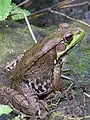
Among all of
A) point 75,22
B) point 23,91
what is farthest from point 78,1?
point 23,91

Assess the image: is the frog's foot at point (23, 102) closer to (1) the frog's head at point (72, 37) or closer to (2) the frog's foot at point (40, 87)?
(2) the frog's foot at point (40, 87)

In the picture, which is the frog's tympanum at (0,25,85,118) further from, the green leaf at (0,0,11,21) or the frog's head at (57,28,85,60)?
the green leaf at (0,0,11,21)

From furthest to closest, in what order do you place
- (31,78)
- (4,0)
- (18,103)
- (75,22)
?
(75,22) < (4,0) < (31,78) < (18,103)

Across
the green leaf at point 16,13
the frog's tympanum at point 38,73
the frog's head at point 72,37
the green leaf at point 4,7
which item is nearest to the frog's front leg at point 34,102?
the frog's tympanum at point 38,73

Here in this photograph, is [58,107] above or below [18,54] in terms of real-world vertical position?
below

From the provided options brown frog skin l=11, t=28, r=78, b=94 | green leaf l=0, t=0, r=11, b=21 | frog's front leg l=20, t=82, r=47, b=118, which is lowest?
frog's front leg l=20, t=82, r=47, b=118

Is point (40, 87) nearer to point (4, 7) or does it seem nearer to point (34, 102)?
point (34, 102)

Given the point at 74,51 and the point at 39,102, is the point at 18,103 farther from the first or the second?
the point at 74,51

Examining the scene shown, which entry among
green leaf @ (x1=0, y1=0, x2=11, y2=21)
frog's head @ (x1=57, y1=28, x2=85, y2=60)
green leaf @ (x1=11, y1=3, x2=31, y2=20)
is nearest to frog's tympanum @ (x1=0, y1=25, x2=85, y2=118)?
frog's head @ (x1=57, y1=28, x2=85, y2=60)
